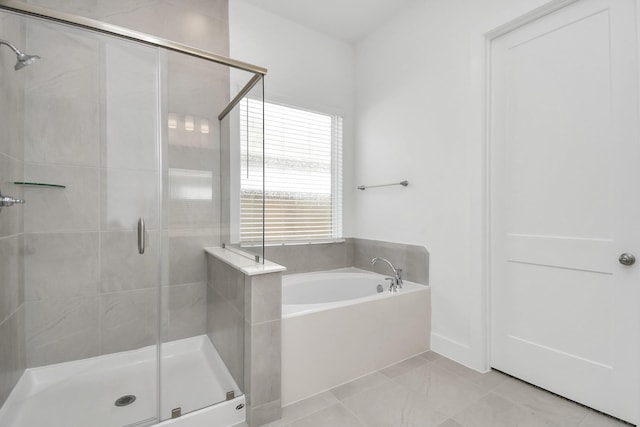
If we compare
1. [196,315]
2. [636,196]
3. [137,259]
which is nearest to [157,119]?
[137,259]

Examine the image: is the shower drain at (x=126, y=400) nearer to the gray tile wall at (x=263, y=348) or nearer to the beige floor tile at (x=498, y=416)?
the gray tile wall at (x=263, y=348)

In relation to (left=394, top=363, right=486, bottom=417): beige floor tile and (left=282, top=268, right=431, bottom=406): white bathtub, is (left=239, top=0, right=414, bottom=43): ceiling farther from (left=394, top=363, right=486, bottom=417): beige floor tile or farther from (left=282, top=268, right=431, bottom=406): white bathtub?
Result: (left=394, top=363, right=486, bottom=417): beige floor tile

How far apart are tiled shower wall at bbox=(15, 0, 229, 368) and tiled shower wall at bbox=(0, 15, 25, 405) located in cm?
3

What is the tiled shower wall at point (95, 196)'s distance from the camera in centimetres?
150

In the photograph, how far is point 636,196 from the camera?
140 cm

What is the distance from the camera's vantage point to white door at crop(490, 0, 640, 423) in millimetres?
1438

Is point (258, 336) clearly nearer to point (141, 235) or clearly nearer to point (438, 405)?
point (141, 235)

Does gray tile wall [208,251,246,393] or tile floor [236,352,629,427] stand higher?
gray tile wall [208,251,246,393]

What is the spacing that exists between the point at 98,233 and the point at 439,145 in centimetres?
225

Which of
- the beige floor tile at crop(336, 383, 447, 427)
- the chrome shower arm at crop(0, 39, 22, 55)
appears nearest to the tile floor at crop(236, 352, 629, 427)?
the beige floor tile at crop(336, 383, 447, 427)

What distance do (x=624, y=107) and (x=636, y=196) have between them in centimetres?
43

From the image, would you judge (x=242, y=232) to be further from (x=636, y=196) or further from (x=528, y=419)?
(x=636, y=196)

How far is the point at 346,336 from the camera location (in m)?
1.81

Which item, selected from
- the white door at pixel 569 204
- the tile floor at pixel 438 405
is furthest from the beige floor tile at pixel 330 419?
the white door at pixel 569 204
